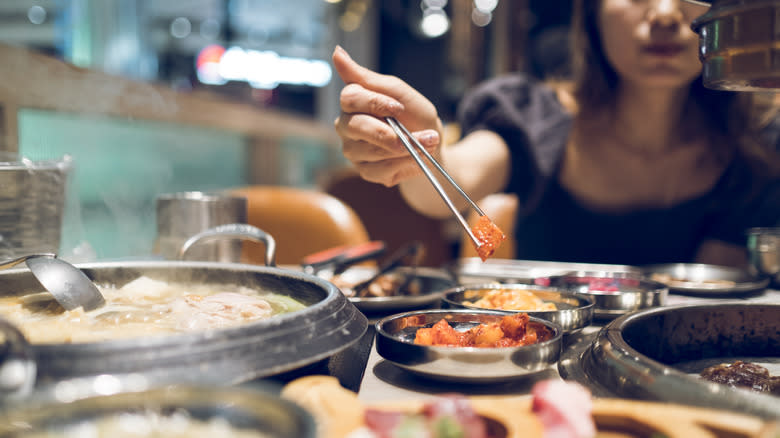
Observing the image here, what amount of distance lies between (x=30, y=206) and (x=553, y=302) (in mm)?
1050

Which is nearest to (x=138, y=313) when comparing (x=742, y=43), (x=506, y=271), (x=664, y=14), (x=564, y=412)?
(x=564, y=412)

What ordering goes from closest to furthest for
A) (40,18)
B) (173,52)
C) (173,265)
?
(173,265) → (40,18) → (173,52)

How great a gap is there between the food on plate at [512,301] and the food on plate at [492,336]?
8.7 inches

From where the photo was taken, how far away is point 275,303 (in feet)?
3.23

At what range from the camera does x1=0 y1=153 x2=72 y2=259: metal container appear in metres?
1.03

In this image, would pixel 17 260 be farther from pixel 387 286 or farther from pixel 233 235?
pixel 387 286

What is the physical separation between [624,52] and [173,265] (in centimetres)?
172

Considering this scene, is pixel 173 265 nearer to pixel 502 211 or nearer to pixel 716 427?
pixel 716 427

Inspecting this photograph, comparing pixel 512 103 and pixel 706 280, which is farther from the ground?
pixel 512 103

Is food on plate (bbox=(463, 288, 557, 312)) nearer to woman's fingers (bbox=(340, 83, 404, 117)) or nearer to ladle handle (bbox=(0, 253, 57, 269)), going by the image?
woman's fingers (bbox=(340, 83, 404, 117))

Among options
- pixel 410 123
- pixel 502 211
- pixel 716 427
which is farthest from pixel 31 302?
pixel 502 211

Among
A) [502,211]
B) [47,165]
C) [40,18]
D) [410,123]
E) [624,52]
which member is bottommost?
[502,211]

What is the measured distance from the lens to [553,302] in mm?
1185

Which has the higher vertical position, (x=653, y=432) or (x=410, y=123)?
(x=410, y=123)
